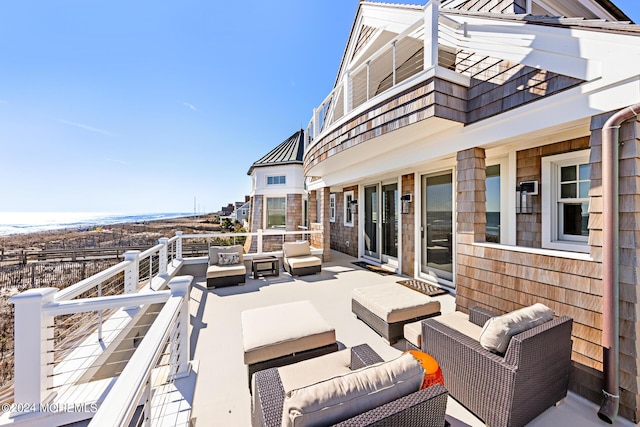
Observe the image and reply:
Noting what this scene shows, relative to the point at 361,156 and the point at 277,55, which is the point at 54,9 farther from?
the point at 361,156

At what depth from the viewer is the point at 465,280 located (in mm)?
3832

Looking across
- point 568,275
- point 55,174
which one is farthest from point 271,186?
point 55,174

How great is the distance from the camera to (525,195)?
3.85m

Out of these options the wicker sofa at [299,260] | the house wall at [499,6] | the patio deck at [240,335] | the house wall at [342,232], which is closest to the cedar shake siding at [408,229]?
the patio deck at [240,335]

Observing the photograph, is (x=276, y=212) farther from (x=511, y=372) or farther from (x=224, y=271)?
(x=511, y=372)

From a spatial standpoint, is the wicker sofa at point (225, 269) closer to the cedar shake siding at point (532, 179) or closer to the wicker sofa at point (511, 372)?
the wicker sofa at point (511, 372)

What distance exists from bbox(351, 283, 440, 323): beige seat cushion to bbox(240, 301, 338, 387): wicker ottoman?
37.4 inches

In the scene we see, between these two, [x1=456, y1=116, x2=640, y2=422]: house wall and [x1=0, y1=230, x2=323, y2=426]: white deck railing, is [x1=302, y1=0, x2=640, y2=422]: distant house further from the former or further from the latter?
[x1=0, y1=230, x2=323, y2=426]: white deck railing

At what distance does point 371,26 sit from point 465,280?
6.00 m

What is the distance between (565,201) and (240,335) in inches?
197

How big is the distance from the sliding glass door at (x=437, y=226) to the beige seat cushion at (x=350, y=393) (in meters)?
4.54

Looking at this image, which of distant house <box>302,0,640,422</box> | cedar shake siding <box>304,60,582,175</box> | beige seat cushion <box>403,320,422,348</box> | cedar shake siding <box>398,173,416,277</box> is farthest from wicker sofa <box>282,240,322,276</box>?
beige seat cushion <box>403,320,422,348</box>

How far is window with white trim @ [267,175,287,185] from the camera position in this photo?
510 inches

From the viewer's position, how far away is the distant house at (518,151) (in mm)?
2219
